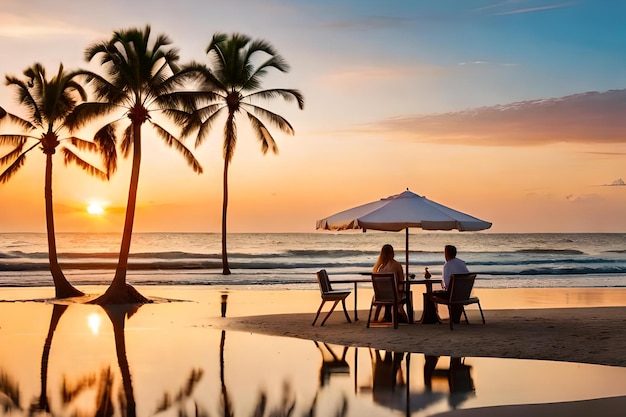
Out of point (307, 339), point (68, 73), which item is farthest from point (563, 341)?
point (68, 73)

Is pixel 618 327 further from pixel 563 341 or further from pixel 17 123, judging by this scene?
pixel 17 123

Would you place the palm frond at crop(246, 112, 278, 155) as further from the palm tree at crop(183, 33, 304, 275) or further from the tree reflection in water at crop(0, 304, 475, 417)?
the tree reflection in water at crop(0, 304, 475, 417)

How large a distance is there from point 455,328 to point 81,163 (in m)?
15.7

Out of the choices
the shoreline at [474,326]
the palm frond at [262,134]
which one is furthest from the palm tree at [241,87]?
the shoreline at [474,326]

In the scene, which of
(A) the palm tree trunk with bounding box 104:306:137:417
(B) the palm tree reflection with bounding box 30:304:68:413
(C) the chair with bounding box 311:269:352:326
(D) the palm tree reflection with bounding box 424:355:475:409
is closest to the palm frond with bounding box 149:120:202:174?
(A) the palm tree trunk with bounding box 104:306:137:417

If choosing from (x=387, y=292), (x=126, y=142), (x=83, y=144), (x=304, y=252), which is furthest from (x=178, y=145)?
(x=304, y=252)

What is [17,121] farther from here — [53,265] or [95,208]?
[95,208]

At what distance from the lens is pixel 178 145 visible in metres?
25.0

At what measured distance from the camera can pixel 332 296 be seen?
15406mm

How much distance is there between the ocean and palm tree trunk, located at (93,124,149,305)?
11.9 meters

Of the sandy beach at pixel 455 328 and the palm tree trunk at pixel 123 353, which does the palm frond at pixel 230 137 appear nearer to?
the sandy beach at pixel 455 328

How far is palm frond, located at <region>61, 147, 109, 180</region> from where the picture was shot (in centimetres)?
2627

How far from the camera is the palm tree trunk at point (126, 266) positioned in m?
22.6

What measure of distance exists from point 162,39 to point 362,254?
52.5 m
